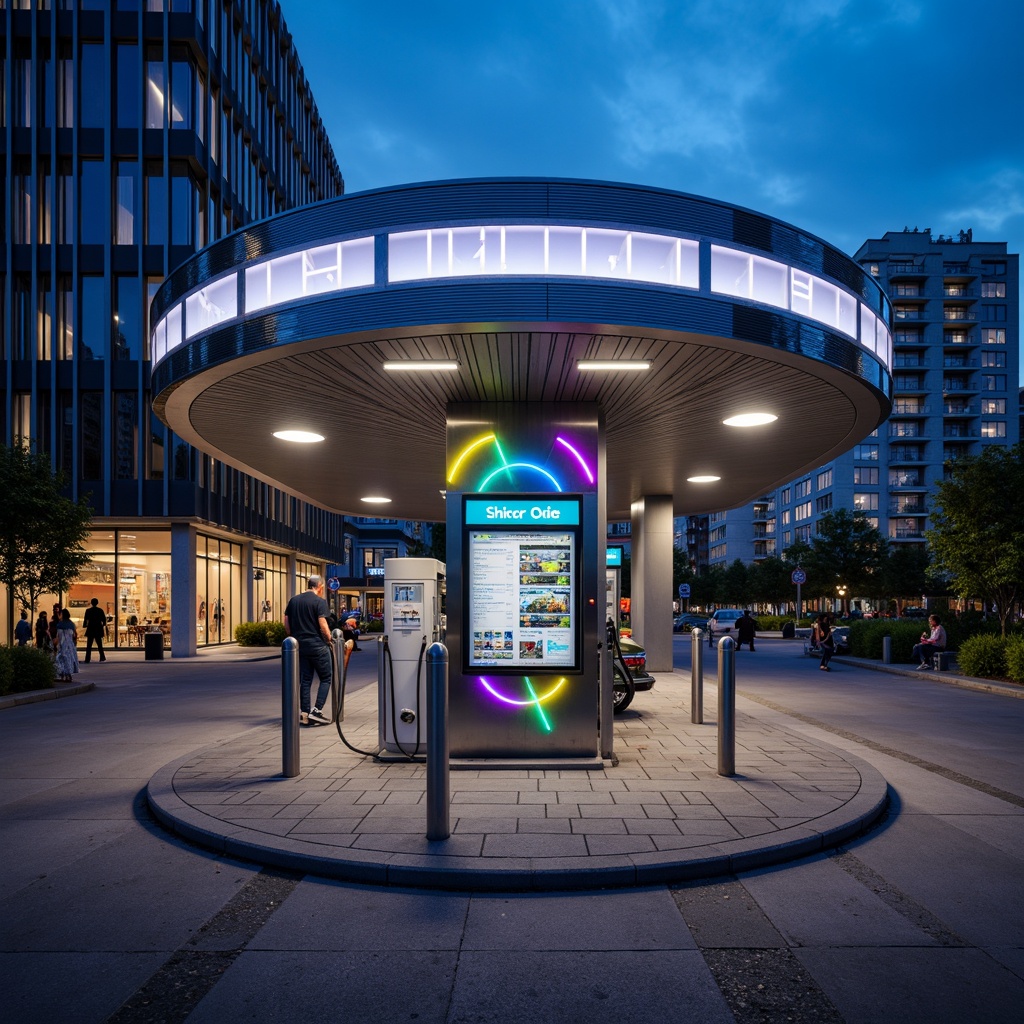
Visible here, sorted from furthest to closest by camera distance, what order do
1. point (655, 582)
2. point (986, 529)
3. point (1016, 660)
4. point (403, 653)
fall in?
point (986, 529), point (655, 582), point (1016, 660), point (403, 653)

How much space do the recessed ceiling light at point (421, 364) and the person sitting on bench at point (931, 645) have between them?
1730cm

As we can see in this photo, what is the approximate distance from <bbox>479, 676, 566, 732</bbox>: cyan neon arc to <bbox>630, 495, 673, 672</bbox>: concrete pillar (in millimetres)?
10795

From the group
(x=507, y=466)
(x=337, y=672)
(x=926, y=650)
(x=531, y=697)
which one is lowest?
(x=926, y=650)

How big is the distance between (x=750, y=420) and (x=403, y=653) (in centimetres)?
516

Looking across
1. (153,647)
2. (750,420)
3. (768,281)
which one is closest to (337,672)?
(750,420)

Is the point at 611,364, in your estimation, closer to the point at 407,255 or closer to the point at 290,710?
the point at 407,255

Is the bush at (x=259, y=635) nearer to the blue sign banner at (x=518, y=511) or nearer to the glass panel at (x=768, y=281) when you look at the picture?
the blue sign banner at (x=518, y=511)

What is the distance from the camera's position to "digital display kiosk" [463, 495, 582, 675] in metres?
8.13

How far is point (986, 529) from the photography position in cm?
1977

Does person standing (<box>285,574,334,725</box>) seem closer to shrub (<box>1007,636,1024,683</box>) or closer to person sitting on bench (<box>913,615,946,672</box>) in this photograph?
shrub (<box>1007,636,1024,683</box>)

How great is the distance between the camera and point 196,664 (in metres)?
24.2

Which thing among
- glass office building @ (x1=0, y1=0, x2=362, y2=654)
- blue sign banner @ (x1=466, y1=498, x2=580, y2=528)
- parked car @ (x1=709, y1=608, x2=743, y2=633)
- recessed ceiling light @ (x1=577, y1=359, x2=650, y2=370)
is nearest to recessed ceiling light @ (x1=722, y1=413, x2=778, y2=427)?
recessed ceiling light @ (x1=577, y1=359, x2=650, y2=370)

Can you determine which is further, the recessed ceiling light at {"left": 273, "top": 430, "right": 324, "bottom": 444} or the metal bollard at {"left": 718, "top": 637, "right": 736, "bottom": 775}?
the recessed ceiling light at {"left": 273, "top": 430, "right": 324, "bottom": 444}

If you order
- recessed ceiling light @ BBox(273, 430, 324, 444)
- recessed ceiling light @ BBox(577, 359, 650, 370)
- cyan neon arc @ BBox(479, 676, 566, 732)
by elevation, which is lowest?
cyan neon arc @ BBox(479, 676, 566, 732)
